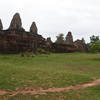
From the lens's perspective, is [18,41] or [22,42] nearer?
[18,41]

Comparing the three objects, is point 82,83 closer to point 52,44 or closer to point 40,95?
point 40,95

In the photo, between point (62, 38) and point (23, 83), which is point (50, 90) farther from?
point (62, 38)

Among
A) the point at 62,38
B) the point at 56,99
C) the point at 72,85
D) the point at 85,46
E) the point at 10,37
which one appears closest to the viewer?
the point at 56,99

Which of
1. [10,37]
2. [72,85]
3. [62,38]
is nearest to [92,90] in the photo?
[72,85]

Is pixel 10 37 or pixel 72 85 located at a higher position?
pixel 10 37

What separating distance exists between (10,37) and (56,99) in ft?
122

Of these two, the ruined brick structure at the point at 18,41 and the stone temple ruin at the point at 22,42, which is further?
the stone temple ruin at the point at 22,42

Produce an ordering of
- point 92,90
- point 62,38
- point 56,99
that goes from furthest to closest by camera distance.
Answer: point 62,38 → point 92,90 → point 56,99

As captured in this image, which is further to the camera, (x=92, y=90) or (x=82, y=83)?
(x=82, y=83)

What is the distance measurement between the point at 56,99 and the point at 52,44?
4346cm

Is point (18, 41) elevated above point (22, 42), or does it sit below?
above

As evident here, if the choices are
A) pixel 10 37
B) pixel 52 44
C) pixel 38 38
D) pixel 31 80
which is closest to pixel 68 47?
pixel 52 44

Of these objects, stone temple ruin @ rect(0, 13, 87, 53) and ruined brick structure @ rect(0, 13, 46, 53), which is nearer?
ruined brick structure @ rect(0, 13, 46, 53)

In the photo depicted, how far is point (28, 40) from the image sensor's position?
56594mm
